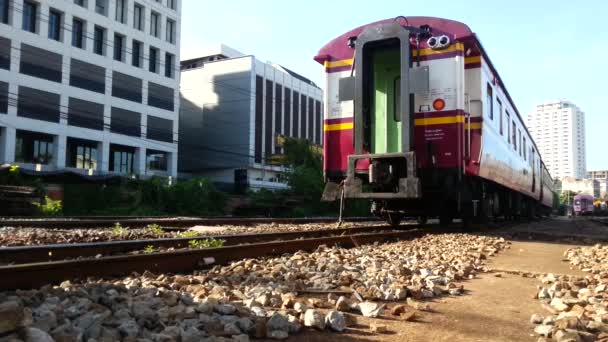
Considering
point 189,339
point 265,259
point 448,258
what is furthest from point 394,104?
point 189,339

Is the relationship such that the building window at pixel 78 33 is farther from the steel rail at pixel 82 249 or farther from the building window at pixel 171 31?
the steel rail at pixel 82 249

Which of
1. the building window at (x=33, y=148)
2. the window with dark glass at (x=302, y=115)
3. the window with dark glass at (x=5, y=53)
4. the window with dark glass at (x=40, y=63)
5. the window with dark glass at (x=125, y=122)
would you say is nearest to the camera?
the window with dark glass at (x=5, y=53)

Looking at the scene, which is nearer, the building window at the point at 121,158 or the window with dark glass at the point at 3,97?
the window with dark glass at the point at 3,97

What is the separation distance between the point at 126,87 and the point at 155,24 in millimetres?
7916

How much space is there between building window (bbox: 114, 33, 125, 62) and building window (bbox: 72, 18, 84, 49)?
10.5 feet

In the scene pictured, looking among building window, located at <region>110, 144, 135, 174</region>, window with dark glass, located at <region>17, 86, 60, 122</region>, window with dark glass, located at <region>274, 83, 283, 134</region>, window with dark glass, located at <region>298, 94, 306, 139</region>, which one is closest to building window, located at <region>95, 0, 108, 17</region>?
window with dark glass, located at <region>17, 86, 60, 122</region>

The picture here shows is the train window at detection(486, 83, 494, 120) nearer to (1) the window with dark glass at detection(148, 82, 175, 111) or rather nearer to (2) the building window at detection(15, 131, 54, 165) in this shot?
(2) the building window at detection(15, 131, 54, 165)

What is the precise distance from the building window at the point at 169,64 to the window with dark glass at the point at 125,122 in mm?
5827

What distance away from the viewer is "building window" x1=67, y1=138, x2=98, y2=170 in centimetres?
3996

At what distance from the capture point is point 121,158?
1738 inches

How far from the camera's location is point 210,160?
57.4 meters

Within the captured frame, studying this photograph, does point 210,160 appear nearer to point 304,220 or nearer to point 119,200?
point 119,200

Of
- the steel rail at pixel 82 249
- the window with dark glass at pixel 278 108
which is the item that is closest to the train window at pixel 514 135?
the steel rail at pixel 82 249

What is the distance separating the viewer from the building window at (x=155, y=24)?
46.4 meters
